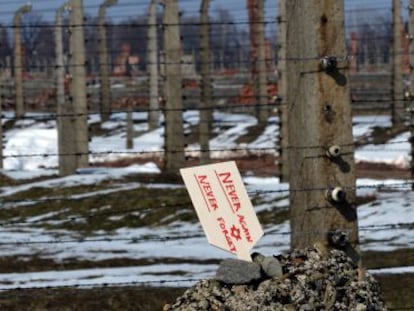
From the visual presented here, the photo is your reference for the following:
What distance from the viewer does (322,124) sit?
8.09 meters

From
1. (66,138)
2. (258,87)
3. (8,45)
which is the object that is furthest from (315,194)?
(8,45)

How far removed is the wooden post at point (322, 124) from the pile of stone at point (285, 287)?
1.03 m

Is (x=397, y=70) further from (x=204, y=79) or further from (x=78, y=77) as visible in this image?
(x=78, y=77)

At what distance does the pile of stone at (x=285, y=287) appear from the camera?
22.1ft

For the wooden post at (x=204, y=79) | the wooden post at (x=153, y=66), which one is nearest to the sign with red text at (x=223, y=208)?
the wooden post at (x=204, y=79)

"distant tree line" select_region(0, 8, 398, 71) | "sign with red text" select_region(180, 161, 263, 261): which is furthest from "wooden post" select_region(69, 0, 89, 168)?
"sign with red text" select_region(180, 161, 263, 261)

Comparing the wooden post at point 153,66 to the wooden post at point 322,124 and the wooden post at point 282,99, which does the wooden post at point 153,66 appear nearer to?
the wooden post at point 282,99

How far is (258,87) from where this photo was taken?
3006cm

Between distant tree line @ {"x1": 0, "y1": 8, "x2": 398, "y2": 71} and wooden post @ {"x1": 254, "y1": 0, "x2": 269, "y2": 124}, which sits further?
wooden post @ {"x1": 254, "y1": 0, "x2": 269, "y2": 124}

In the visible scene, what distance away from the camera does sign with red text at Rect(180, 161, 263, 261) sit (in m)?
7.09

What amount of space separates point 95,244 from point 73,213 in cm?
365

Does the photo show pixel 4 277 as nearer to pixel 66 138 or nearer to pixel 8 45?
pixel 66 138

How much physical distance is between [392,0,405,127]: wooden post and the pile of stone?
16.5 m

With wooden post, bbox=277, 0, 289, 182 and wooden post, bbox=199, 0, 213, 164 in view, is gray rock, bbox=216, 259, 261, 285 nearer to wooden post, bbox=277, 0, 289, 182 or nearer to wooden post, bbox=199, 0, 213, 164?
wooden post, bbox=277, 0, 289, 182
